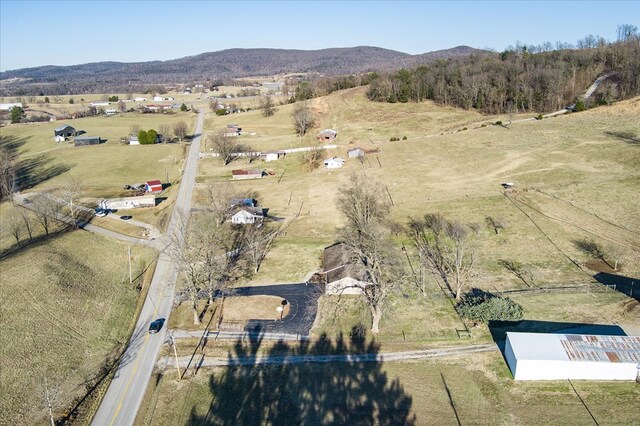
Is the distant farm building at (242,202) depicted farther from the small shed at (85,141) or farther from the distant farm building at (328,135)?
the small shed at (85,141)

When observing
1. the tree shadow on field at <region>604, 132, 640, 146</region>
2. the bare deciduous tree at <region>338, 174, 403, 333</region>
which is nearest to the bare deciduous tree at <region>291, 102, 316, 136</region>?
the bare deciduous tree at <region>338, 174, 403, 333</region>

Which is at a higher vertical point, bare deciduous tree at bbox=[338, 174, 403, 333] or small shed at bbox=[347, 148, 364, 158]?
small shed at bbox=[347, 148, 364, 158]

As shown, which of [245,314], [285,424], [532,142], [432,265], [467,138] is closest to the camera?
[285,424]

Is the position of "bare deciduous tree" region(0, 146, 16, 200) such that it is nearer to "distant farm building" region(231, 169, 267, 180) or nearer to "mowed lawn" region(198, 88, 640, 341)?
"mowed lawn" region(198, 88, 640, 341)

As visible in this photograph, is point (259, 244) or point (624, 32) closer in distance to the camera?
point (259, 244)

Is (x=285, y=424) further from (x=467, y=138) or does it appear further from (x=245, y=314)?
(x=467, y=138)

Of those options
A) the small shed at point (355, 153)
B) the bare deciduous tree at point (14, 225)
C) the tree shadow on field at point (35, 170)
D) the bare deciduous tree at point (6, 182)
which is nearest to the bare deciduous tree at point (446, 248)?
the small shed at point (355, 153)

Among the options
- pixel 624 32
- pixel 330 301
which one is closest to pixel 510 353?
pixel 330 301
